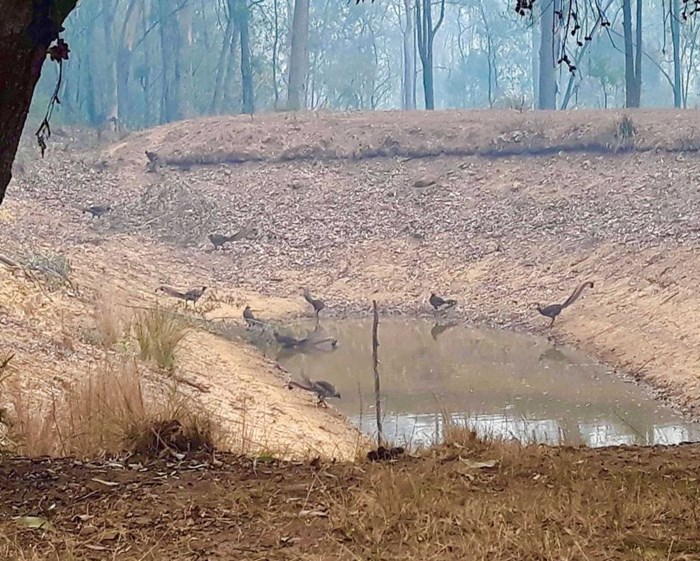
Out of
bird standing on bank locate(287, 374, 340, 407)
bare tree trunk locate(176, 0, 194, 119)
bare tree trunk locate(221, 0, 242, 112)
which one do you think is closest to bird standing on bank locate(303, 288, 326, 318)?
bird standing on bank locate(287, 374, 340, 407)

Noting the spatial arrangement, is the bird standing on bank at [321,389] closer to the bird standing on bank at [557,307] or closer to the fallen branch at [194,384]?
the fallen branch at [194,384]

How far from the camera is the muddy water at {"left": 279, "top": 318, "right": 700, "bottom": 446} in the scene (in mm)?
9883

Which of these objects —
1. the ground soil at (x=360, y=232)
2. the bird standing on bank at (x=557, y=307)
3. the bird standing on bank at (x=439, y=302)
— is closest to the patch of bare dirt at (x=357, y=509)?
the ground soil at (x=360, y=232)

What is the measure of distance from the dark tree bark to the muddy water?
548cm

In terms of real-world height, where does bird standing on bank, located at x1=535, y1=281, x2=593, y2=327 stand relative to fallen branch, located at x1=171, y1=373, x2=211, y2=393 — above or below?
above

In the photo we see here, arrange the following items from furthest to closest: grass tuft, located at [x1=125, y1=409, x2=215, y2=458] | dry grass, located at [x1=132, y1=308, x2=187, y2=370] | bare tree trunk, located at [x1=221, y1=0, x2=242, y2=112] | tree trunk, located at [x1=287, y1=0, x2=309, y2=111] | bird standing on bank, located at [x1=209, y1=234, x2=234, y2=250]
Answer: bare tree trunk, located at [x1=221, y1=0, x2=242, y2=112], tree trunk, located at [x1=287, y1=0, x2=309, y2=111], bird standing on bank, located at [x1=209, y1=234, x2=234, y2=250], dry grass, located at [x1=132, y1=308, x2=187, y2=370], grass tuft, located at [x1=125, y1=409, x2=215, y2=458]

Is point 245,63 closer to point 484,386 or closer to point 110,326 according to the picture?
point 484,386

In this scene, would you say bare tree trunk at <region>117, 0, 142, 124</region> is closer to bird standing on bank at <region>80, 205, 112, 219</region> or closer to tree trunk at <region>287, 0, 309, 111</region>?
tree trunk at <region>287, 0, 309, 111</region>

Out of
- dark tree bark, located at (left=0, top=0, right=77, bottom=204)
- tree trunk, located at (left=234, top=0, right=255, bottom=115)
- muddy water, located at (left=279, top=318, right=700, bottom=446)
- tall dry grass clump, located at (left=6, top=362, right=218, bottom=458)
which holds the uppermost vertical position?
tree trunk, located at (left=234, top=0, right=255, bottom=115)

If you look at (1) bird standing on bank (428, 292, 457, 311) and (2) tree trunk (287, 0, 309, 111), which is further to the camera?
(2) tree trunk (287, 0, 309, 111)

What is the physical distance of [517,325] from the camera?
1580 cm

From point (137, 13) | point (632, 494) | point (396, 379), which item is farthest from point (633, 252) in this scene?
point (137, 13)

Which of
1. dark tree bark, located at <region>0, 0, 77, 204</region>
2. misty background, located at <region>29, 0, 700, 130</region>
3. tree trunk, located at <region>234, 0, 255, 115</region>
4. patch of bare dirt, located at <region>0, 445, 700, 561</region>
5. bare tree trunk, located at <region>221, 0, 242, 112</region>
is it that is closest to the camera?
patch of bare dirt, located at <region>0, 445, 700, 561</region>

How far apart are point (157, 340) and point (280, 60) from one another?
158 feet
